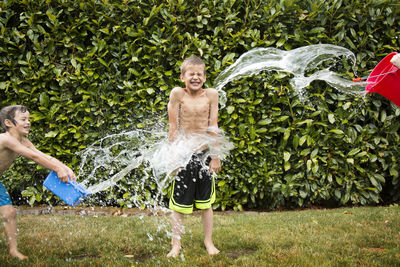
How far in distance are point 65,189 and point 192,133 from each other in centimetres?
126

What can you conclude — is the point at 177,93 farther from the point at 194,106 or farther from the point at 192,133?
the point at 192,133

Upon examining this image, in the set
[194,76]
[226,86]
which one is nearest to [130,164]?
[226,86]

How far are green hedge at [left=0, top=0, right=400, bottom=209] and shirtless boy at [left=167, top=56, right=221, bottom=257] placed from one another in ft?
4.25

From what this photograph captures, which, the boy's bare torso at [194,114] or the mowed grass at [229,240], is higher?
the boy's bare torso at [194,114]

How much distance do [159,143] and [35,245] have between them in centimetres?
180

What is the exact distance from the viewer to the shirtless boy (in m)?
2.86

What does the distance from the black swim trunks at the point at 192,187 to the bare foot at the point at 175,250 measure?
315 millimetres

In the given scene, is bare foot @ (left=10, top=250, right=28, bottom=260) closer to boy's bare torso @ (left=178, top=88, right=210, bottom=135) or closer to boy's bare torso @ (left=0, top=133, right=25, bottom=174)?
boy's bare torso @ (left=0, top=133, right=25, bottom=174)

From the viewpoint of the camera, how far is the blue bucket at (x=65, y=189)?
2.77 m

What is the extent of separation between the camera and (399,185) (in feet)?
15.3

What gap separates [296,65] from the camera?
421 centimetres

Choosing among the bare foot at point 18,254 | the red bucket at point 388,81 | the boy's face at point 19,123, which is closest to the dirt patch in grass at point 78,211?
the bare foot at point 18,254

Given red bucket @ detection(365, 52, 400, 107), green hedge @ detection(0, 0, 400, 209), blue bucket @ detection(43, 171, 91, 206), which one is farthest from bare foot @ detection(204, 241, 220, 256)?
red bucket @ detection(365, 52, 400, 107)

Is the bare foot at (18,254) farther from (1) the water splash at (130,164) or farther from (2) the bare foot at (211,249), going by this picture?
(2) the bare foot at (211,249)
